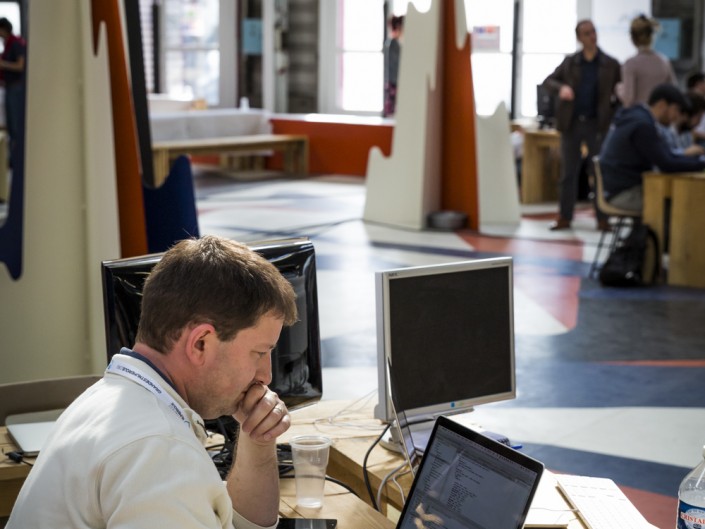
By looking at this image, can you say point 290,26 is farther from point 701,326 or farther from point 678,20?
point 701,326

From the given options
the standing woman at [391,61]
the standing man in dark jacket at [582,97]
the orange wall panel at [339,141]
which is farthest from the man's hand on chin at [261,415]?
the orange wall panel at [339,141]

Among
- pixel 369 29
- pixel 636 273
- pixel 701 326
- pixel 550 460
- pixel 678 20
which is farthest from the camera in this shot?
pixel 369 29

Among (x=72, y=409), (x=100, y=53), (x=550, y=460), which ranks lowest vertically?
(x=550, y=460)

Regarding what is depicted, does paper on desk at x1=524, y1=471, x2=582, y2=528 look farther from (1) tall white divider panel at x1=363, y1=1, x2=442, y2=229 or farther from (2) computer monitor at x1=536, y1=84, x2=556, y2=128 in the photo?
(2) computer monitor at x1=536, y1=84, x2=556, y2=128

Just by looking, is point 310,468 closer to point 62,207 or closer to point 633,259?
point 62,207

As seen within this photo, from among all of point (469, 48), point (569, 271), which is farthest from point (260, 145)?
point (569, 271)

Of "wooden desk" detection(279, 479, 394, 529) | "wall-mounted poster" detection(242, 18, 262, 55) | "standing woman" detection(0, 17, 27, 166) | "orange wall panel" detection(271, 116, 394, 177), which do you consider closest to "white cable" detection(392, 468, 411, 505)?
"wooden desk" detection(279, 479, 394, 529)

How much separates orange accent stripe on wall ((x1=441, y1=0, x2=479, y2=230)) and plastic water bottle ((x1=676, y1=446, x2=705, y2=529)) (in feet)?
25.1

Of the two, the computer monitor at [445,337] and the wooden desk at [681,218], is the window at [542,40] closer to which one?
the wooden desk at [681,218]

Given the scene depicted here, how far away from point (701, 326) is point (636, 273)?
1.18m

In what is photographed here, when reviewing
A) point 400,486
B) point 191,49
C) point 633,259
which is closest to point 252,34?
point 191,49

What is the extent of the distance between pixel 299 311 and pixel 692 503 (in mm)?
1058

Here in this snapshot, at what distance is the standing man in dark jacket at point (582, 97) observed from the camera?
9.32 metres

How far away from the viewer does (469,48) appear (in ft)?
31.0
